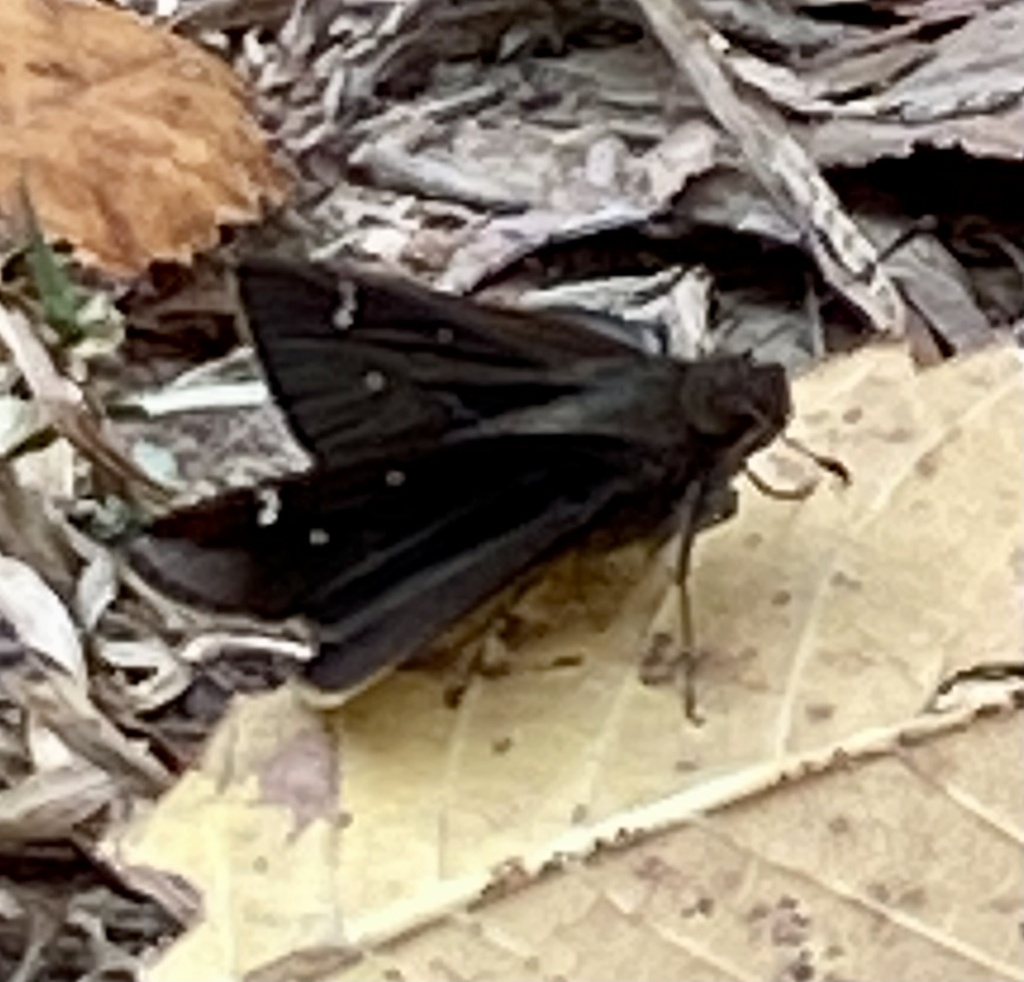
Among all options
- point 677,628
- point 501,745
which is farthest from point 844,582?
point 501,745

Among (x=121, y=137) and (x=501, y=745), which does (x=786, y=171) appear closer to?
(x=121, y=137)

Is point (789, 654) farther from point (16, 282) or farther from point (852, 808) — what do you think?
point (16, 282)

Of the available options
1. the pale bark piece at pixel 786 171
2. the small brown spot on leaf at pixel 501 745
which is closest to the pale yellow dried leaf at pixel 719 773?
the small brown spot on leaf at pixel 501 745

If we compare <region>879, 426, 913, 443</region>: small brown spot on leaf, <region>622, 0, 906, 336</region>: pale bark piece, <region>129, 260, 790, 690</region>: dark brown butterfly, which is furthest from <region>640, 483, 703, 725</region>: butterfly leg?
<region>622, 0, 906, 336</region>: pale bark piece

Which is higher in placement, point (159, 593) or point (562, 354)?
point (562, 354)

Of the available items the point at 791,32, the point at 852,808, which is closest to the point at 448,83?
the point at 791,32

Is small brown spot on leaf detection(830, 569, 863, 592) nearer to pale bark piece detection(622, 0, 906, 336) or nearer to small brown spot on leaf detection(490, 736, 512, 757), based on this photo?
small brown spot on leaf detection(490, 736, 512, 757)
